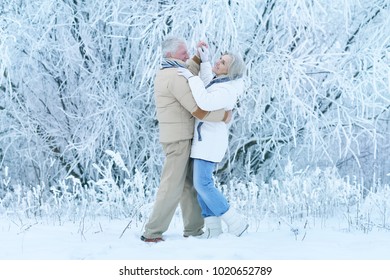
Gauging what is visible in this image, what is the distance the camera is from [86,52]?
6.80 metres

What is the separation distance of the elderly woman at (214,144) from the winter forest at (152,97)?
2.80 feet

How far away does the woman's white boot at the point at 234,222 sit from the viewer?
14.8ft

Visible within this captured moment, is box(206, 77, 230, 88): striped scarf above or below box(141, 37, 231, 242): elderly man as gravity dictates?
above

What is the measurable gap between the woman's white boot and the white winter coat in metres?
0.40

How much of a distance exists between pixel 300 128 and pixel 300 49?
1127 mm

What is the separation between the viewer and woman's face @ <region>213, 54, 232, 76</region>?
4457mm

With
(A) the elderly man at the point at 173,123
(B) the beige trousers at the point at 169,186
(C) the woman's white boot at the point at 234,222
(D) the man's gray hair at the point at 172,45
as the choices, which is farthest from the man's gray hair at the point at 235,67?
(C) the woman's white boot at the point at 234,222

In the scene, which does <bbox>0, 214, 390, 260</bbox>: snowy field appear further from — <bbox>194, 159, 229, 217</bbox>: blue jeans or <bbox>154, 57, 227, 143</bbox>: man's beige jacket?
<bbox>154, 57, 227, 143</bbox>: man's beige jacket

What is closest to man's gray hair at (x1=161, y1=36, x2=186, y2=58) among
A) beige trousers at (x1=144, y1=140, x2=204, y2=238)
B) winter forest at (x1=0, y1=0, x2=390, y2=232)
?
beige trousers at (x1=144, y1=140, x2=204, y2=238)

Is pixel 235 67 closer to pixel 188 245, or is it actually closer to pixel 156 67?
pixel 188 245
